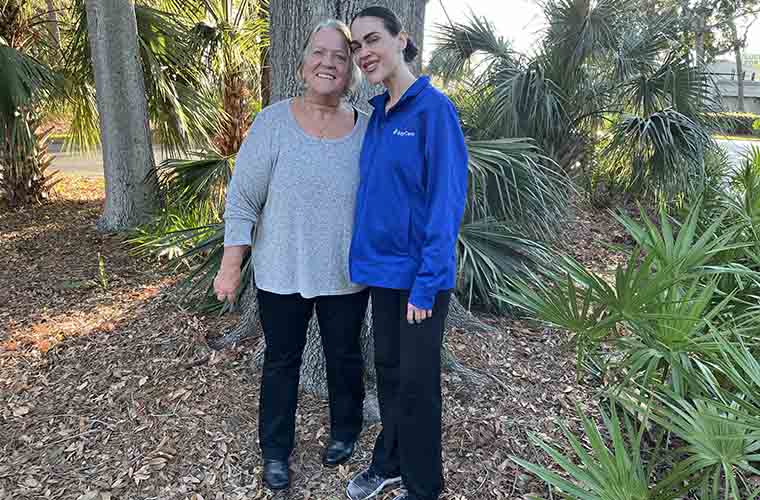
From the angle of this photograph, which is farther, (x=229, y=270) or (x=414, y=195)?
(x=229, y=270)

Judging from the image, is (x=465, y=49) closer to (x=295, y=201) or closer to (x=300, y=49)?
(x=300, y=49)

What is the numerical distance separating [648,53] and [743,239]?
16.7 ft

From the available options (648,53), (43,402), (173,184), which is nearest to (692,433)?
(43,402)

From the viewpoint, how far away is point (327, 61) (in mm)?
2100

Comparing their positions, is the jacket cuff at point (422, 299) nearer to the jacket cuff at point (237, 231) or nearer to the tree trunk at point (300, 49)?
the jacket cuff at point (237, 231)

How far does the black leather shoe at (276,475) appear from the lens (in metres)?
2.48

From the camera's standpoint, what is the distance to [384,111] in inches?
81.0

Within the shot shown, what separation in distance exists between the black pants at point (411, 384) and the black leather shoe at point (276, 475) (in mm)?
486

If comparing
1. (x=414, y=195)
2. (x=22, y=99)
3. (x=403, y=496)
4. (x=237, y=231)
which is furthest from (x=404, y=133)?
(x=22, y=99)

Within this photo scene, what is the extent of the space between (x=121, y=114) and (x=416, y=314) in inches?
210

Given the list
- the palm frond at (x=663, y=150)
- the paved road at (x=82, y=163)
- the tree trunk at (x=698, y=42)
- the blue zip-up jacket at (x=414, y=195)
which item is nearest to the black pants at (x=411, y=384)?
the blue zip-up jacket at (x=414, y=195)

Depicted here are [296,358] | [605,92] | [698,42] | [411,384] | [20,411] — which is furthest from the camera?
[698,42]

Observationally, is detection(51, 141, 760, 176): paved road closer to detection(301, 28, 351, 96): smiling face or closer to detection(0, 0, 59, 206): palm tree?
detection(0, 0, 59, 206): palm tree

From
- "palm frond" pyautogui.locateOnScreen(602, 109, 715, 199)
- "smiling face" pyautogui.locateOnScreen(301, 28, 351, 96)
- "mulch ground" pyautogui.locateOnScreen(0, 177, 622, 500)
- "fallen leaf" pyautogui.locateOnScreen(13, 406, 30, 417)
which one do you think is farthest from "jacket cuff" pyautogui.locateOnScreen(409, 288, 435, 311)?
"palm frond" pyautogui.locateOnScreen(602, 109, 715, 199)
